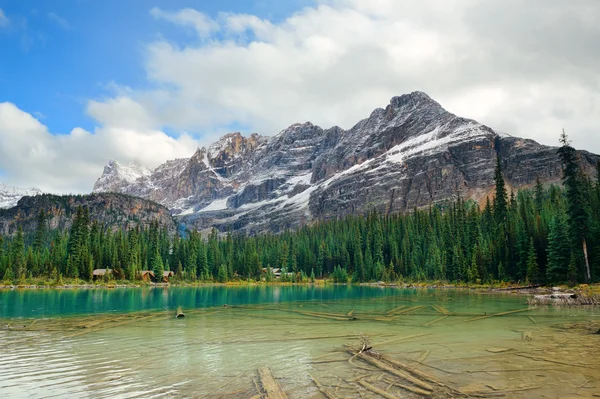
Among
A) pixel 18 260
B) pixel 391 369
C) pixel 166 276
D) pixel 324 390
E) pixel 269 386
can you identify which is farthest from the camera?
pixel 166 276

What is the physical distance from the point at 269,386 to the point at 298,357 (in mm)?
5206

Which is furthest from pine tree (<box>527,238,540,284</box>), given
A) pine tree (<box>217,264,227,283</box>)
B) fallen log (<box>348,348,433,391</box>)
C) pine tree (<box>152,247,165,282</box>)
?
pine tree (<box>152,247,165,282</box>)

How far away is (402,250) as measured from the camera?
135m

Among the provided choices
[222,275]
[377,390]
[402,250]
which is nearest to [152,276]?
[222,275]

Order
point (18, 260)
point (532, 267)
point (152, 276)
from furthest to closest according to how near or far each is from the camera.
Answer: point (152, 276) → point (18, 260) → point (532, 267)

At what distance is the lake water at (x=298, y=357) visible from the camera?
14.2 metres

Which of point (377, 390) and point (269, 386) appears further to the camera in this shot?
point (269, 386)

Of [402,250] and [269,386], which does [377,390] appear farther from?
[402,250]

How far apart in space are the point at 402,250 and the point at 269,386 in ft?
412

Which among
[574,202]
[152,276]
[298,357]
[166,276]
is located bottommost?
[298,357]

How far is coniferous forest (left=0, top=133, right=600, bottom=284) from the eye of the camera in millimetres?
64625

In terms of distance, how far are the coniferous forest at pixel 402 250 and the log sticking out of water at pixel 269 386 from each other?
2318 inches

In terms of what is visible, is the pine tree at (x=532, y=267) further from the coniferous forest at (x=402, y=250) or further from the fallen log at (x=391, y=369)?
the fallen log at (x=391, y=369)

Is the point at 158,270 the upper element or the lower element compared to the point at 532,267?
upper
